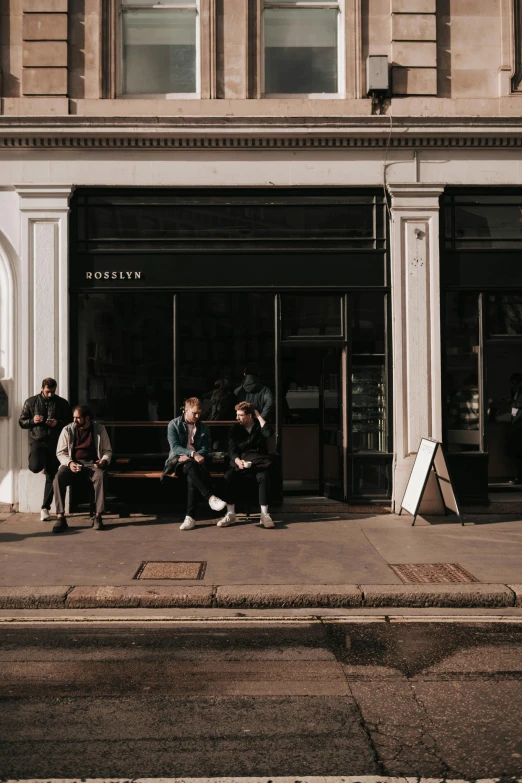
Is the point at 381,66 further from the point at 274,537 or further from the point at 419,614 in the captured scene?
the point at 419,614

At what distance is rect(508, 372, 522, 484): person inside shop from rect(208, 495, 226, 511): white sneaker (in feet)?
16.0

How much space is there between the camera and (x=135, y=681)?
5312 millimetres

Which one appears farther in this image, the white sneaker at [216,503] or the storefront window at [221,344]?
the storefront window at [221,344]

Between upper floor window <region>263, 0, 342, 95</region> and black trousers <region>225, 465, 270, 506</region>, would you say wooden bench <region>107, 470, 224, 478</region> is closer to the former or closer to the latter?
black trousers <region>225, 465, 270, 506</region>

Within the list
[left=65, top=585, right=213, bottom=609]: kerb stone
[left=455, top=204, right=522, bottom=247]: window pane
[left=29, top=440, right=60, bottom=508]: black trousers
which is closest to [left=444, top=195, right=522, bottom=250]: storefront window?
[left=455, top=204, right=522, bottom=247]: window pane

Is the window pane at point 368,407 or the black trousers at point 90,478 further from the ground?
the window pane at point 368,407

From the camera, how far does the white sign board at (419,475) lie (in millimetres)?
10616

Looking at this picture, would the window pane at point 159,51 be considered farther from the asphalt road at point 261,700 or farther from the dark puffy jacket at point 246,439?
the asphalt road at point 261,700

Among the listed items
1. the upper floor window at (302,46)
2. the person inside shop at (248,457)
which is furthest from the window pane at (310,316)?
the upper floor window at (302,46)

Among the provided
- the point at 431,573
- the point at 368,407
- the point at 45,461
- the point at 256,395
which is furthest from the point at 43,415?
the point at 431,573

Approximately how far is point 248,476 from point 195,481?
78 centimetres

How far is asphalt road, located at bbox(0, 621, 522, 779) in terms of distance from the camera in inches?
163

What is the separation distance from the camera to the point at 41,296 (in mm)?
11516

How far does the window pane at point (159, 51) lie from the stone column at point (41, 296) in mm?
2029
